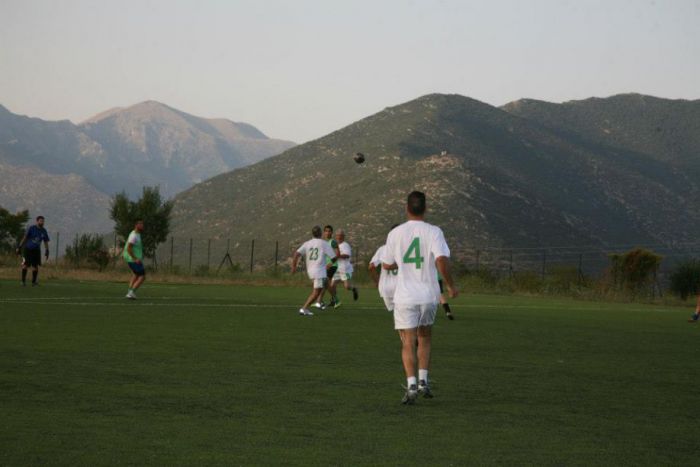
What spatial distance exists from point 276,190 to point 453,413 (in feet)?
384

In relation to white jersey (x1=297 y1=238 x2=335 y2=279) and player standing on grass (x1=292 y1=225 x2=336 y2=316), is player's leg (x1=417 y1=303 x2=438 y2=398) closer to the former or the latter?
player standing on grass (x1=292 y1=225 x2=336 y2=316)

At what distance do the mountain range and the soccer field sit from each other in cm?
7880

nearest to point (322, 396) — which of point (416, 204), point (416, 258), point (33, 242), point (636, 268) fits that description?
point (416, 258)

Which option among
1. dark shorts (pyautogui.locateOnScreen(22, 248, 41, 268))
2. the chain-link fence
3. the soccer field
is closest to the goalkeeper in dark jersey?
the soccer field

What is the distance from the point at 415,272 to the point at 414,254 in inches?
7.4

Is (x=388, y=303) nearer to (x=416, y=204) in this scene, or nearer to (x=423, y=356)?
(x=423, y=356)

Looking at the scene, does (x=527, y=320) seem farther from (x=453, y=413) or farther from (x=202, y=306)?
(x=453, y=413)

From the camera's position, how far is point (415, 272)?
11.9 metres

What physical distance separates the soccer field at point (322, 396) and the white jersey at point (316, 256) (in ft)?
14.0

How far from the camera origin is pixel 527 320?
28094mm

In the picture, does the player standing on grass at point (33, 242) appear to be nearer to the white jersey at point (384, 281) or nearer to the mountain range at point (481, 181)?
the white jersey at point (384, 281)

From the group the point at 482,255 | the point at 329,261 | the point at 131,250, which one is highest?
the point at 482,255

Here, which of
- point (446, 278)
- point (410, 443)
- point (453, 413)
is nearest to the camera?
point (410, 443)

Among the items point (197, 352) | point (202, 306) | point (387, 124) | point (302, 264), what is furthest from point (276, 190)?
point (197, 352)
